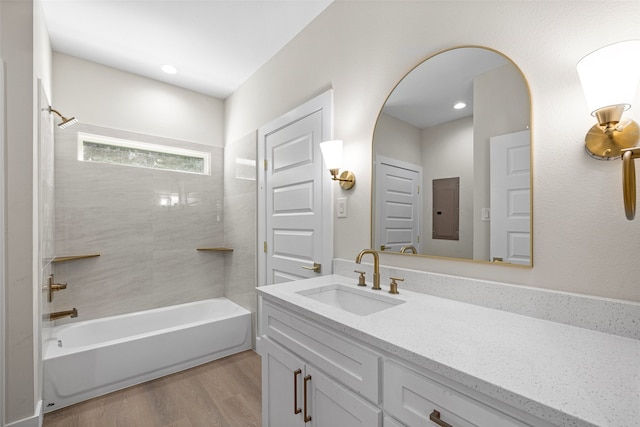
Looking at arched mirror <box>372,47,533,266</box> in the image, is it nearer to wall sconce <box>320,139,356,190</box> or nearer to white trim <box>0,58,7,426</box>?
wall sconce <box>320,139,356,190</box>

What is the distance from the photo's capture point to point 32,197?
1582mm

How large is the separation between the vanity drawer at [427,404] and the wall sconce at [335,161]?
113cm

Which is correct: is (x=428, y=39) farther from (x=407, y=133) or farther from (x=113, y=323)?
(x=113, y=323)

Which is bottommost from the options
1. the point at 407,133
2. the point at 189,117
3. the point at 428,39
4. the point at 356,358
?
the point at 356,358

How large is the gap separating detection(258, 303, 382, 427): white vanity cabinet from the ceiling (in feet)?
6.57

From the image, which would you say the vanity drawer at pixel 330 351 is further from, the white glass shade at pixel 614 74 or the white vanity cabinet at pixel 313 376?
the white glass shade at pixel 614 74

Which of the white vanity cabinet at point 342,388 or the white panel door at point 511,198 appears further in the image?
the white panel door at point 511,198

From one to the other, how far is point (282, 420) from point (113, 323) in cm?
219

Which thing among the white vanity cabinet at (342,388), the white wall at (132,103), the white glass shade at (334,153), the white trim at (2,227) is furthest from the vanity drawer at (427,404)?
the white wall at (132,103)

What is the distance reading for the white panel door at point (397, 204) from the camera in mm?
1494

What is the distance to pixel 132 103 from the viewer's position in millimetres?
2830

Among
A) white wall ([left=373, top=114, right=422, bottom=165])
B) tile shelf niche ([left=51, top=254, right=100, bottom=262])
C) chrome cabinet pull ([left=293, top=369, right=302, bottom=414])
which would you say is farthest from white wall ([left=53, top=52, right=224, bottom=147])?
chrome cabinet pull ([left=293, top=369, right=302, bottom=414])

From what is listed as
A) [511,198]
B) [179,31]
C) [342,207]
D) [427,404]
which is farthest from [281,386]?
[179,31]

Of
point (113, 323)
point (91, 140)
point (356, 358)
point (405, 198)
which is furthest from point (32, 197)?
point (405, 198)
